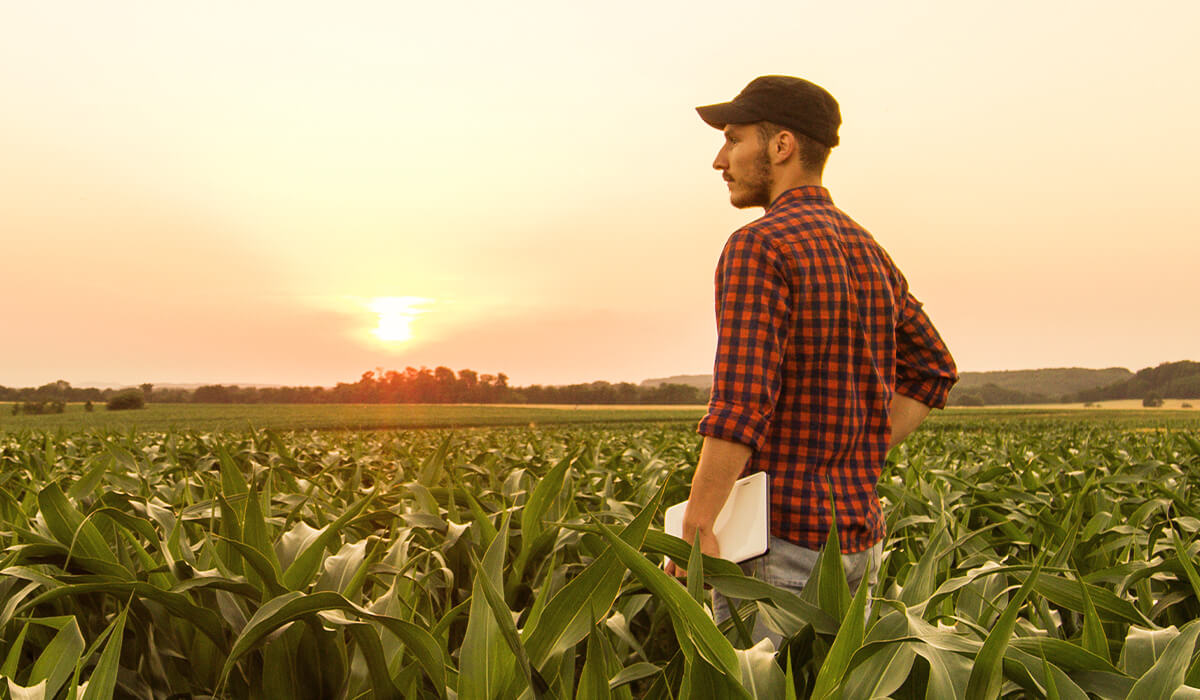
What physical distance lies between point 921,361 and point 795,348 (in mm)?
628

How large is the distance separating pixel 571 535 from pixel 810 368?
87 centimetres

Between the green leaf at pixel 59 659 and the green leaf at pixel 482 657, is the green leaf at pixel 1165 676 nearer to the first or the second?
the green leaf at pixel 482 657

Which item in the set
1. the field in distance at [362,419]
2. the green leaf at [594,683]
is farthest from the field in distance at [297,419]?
the green leaf at [594,683]

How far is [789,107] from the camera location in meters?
1.79

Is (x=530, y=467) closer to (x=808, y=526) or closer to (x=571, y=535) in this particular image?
(x=571, y=535)

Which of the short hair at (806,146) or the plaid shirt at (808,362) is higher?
the short hair at (806,146)

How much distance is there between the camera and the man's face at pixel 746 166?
6.13ft

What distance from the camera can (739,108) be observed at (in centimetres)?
185

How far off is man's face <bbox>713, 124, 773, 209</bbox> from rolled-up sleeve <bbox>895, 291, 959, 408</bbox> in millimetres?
580

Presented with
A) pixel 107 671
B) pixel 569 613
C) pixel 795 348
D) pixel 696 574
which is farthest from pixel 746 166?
pixel 107 671

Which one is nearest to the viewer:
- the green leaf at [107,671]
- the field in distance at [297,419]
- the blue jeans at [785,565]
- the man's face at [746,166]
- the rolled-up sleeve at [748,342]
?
the green leaf at [107,671]

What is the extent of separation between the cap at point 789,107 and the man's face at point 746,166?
0.13 ft

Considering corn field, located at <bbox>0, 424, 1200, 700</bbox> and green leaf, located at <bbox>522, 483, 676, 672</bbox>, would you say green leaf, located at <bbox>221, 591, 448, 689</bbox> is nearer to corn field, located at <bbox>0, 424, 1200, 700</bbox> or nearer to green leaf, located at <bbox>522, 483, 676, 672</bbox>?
corn field, located at <bbox>0, 424, 1200, 700</bbox>

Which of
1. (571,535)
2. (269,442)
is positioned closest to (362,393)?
(269,442)
